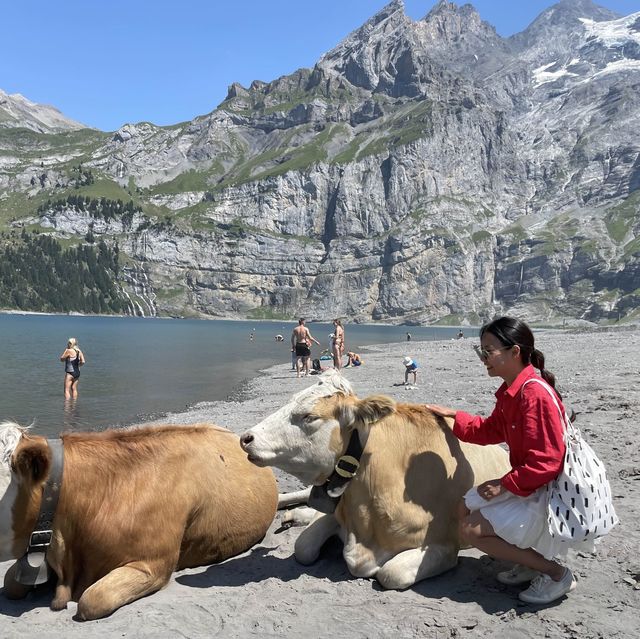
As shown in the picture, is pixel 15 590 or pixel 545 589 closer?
pixel 545 589

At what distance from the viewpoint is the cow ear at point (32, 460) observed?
4344 mm

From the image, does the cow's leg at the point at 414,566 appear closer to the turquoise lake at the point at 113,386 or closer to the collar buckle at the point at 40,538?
the collar buckle at the point at 40,538

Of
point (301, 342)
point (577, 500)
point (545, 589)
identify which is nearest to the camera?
point (577, 500)

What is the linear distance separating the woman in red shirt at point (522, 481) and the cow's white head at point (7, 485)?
3.77m

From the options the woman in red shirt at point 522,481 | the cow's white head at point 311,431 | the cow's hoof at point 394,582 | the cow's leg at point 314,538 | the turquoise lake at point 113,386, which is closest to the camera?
the woman in red shirt at point 522,481

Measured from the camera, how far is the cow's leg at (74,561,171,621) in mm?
4434

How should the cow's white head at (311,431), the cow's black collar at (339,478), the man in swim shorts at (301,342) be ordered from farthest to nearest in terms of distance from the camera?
1. the man in swim shorts at (301,342)
2. the cow's black collar at (339,478)
3. the cow's white head at (311,431)

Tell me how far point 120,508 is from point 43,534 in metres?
0.61

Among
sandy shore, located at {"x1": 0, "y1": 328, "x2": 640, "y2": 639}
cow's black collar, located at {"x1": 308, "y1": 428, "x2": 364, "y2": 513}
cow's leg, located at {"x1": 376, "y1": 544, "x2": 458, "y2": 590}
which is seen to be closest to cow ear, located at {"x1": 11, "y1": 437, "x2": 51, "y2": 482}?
sandy shore, located at {"x1": 0, "y1": 328, "x2": 640, "y2": 639}

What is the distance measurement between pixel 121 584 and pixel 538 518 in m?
3.46

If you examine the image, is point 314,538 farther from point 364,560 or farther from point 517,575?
point 517,575

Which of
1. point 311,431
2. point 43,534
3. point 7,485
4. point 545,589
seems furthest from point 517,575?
point 7,485

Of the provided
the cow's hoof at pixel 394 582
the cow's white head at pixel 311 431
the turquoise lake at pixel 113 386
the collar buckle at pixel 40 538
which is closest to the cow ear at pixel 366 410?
the cow's white head at pixel 311 431

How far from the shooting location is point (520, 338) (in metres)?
4.84
